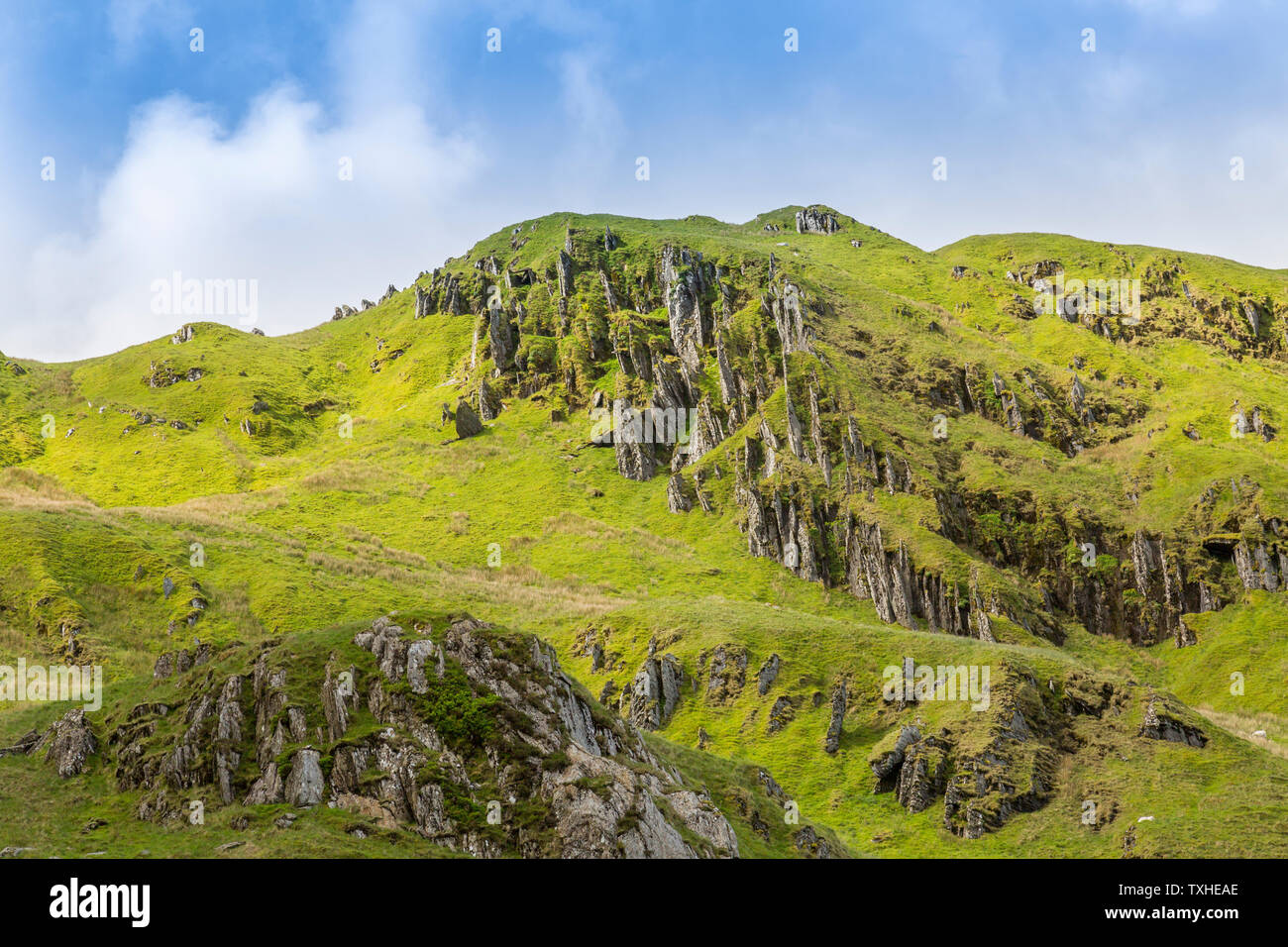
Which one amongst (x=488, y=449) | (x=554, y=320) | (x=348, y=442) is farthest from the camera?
(x=554, y=320)

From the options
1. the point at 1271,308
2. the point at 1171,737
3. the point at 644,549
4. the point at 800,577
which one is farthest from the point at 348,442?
the point at 1271,308

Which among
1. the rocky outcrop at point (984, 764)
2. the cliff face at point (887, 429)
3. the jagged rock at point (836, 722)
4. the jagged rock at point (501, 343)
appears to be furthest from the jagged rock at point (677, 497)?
the rocky outcrop at point (984, 764)

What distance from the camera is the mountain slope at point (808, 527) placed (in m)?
59.1

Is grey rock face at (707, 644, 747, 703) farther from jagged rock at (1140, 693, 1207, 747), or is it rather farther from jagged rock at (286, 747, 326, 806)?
jagged rock at (286, 747, 326, 806)

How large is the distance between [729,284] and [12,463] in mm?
149955

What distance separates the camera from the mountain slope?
194 feet
